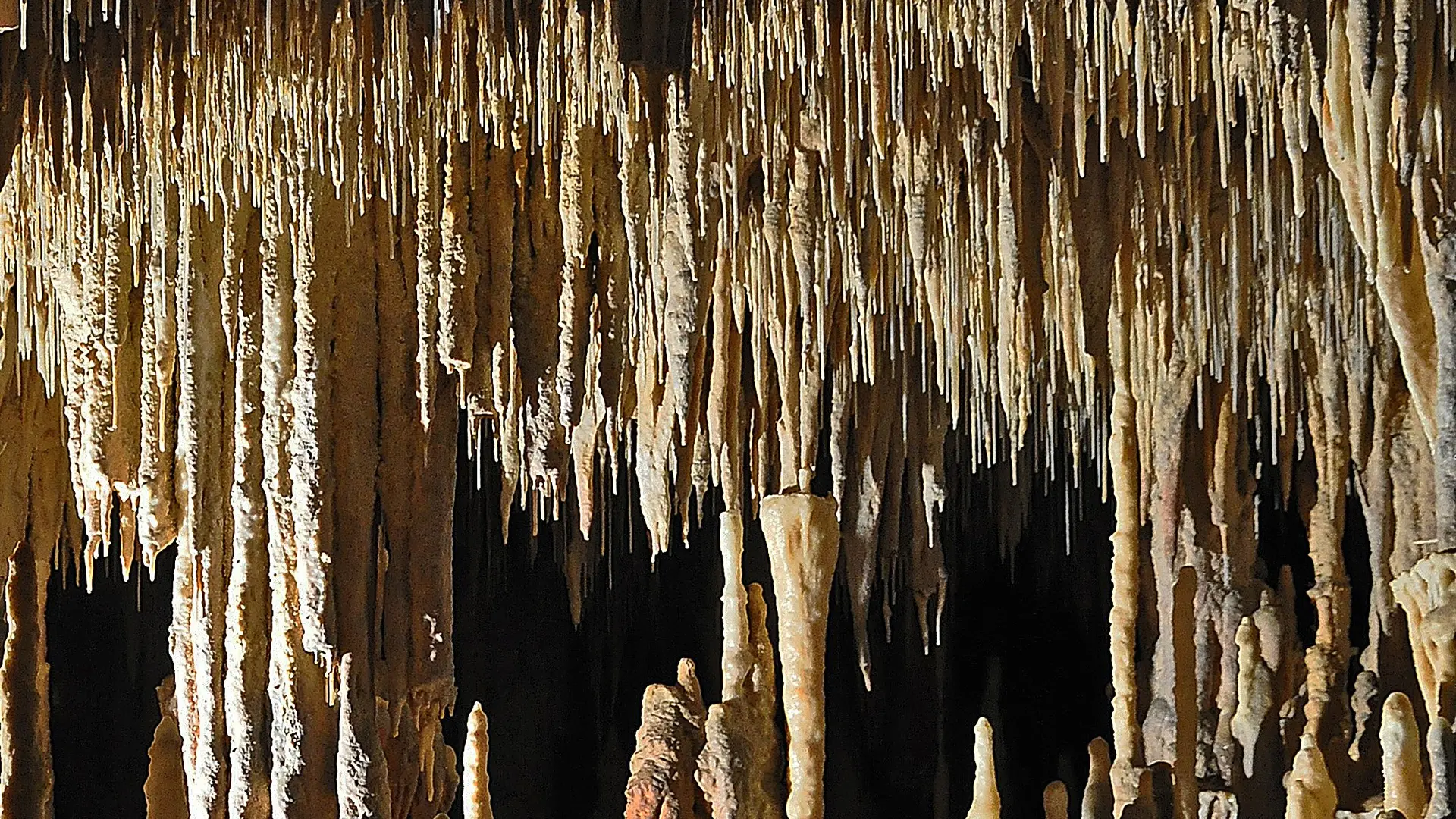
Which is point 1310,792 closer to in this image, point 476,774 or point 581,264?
point 476,774

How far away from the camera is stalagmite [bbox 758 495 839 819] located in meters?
3.90

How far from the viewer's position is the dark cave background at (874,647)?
7227 millimetres

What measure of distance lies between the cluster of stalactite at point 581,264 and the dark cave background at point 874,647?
2.62 metres

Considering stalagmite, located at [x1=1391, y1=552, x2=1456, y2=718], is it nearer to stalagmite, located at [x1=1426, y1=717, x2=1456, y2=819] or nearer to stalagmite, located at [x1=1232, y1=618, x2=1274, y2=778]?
stalagmite, located at [x1=1426, y1=717, x2=1456, y2=819]

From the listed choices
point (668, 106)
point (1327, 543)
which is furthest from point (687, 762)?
point (1327, 543)

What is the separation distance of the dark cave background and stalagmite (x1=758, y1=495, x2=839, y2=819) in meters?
2.99

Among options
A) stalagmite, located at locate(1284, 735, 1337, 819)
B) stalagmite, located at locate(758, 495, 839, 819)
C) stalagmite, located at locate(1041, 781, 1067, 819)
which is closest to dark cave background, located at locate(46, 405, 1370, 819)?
stalagmite, located at locate(1041, 781, 1067, 819)

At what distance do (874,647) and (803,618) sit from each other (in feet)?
12.3

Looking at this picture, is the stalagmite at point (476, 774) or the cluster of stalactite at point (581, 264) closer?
the cluster of stalactite at point (581, 264)

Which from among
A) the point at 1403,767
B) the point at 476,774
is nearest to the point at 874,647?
the point at 476,774

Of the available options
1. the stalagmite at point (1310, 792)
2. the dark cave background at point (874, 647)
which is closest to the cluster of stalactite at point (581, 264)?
the stalagmite at point (1310, 792)

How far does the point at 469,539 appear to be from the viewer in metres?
7.17

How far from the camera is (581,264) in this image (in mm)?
3654

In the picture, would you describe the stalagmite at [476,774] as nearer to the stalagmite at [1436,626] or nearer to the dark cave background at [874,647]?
the stalagmite at [1436,626]
